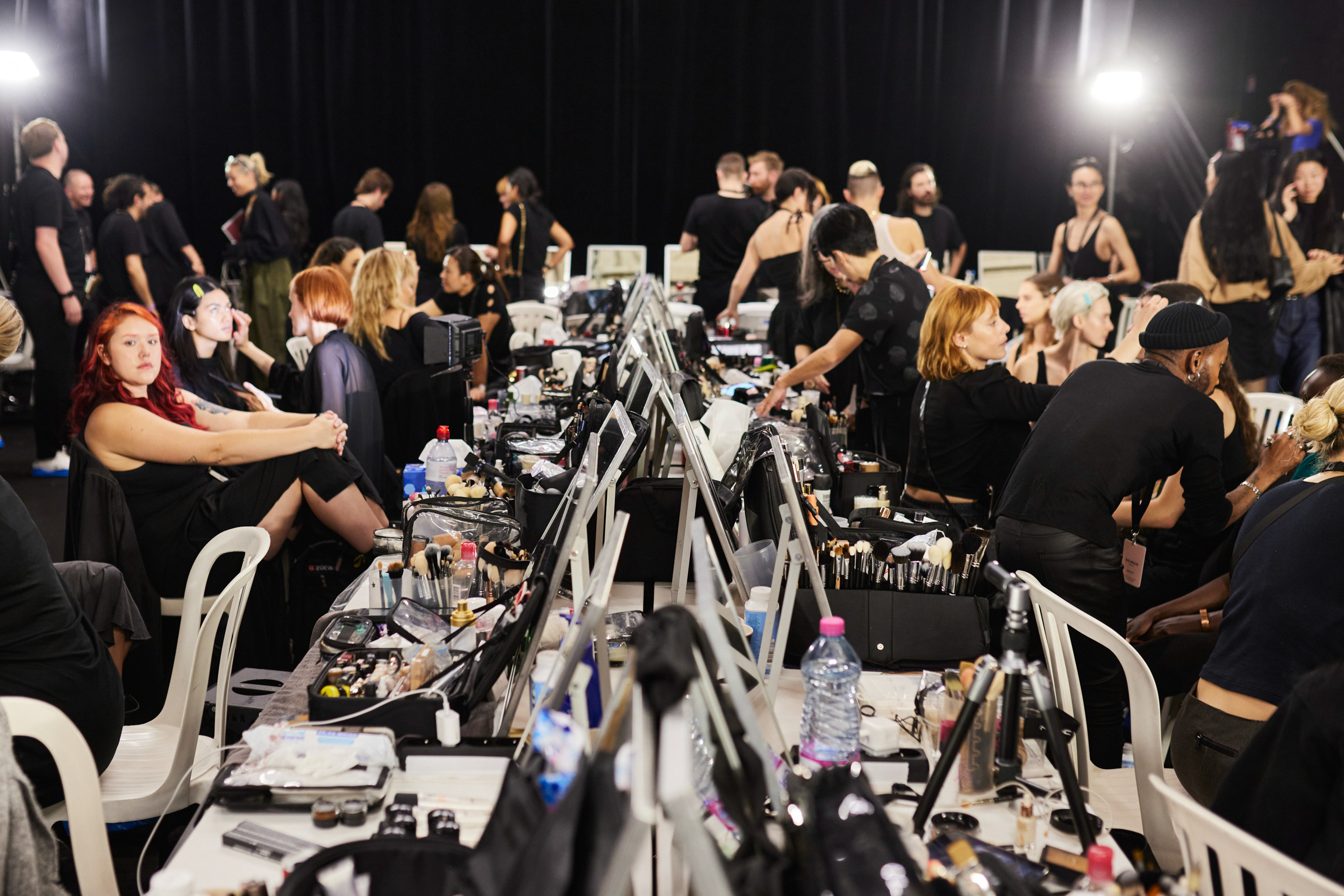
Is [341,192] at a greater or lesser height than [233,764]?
greater

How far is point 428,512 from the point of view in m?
2.54

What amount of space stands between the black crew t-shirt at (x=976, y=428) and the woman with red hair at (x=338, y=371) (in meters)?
1.95

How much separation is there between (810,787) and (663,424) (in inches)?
79.2

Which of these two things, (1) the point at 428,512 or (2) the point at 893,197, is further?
(2) the point at 893,197

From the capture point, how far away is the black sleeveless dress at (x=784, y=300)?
574cm

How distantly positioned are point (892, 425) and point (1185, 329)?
1865mm

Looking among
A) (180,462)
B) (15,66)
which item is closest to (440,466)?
(180,462)

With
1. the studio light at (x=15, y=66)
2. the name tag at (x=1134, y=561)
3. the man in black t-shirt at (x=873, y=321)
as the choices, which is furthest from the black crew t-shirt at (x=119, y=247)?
the name tag at (x=1134, y=561)

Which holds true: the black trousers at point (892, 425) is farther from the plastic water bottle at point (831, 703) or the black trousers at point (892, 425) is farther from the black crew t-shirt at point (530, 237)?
the black crew t-shirt at point (530, 237)

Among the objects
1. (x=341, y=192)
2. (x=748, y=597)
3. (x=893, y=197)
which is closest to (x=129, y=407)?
(x=748, y=597)

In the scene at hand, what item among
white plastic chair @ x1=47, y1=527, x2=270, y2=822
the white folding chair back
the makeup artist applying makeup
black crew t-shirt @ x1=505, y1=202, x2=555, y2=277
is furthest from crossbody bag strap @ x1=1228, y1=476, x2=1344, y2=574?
black crew t-shirt @ x1=505, y1=202, x2=555, y2=277

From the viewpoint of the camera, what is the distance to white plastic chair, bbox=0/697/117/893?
159 cm

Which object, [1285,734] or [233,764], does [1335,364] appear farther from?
[233,764]

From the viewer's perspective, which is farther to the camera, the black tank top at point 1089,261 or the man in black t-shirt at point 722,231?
the man in black t-shirt at point 722,231
